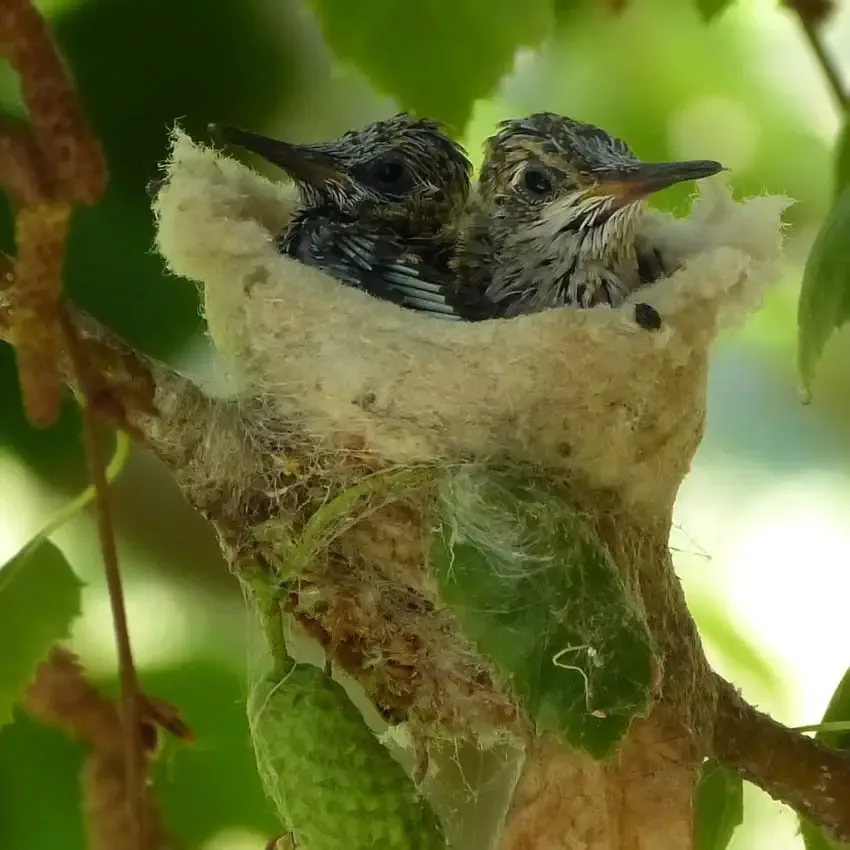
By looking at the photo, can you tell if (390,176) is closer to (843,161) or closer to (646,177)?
(646,177)

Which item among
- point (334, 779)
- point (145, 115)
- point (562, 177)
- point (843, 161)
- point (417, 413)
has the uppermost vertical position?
point (145, 115)

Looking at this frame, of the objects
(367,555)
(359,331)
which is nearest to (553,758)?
(367,555)

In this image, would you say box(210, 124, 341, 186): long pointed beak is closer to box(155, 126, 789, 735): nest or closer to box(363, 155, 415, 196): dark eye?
box(363, 155, 415, 196): dark eye

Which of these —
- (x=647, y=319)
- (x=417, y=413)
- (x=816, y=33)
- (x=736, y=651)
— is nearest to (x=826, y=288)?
(x=647, y=319)

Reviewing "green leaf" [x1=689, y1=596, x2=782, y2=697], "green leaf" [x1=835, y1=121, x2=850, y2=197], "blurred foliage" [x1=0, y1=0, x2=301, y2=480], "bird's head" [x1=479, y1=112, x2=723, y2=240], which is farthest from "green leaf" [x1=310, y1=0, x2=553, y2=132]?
"green leaf" [x1=689, y1=596, x2=782, y2=697]

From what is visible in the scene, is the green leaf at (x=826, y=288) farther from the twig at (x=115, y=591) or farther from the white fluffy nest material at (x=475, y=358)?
the twig at (x=115, y=591)

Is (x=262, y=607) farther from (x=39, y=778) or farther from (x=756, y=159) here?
(x=756, y=159)

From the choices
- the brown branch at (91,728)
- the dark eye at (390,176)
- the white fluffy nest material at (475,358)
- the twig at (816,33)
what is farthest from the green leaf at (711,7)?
the brown branch at (91,728)
